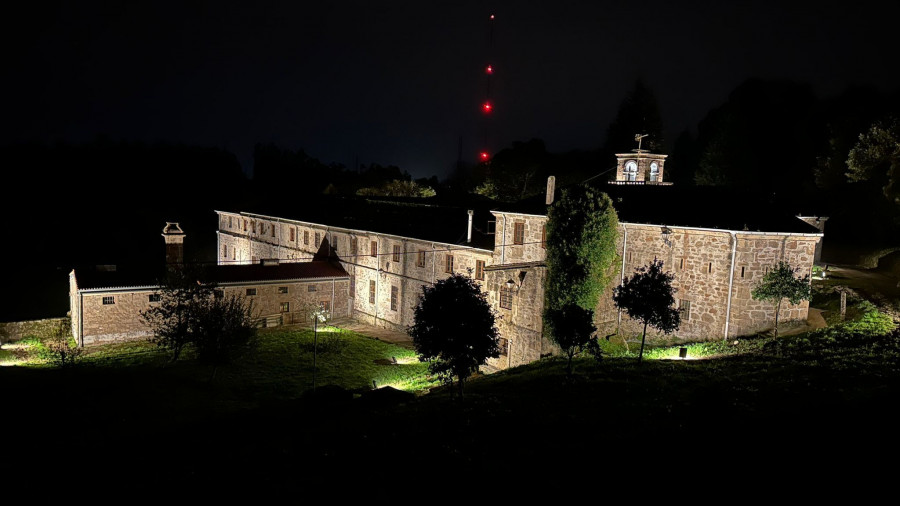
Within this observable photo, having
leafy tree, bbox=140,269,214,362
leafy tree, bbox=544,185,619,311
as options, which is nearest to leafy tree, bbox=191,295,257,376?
leafy tree, bbox=140,269,214,362

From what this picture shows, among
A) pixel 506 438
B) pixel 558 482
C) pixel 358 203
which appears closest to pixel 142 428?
pixel 506 438

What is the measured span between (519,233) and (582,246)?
5.49 m

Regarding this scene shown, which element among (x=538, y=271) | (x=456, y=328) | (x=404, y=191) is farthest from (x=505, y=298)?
(x=404, y=191)

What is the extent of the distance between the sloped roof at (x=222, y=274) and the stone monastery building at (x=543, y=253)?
39.8 inches

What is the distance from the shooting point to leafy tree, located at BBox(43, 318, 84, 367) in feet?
97.6

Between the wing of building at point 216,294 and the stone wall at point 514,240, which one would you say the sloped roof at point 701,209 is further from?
the wing of building at point 216,294

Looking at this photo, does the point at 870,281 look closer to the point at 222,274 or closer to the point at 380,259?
the point at 380,259

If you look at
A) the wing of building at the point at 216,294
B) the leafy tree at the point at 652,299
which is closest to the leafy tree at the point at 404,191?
the wing of building at the point at 216,294

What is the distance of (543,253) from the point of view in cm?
2984

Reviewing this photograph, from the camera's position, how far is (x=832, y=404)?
1511cm

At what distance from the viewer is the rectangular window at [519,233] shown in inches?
1226

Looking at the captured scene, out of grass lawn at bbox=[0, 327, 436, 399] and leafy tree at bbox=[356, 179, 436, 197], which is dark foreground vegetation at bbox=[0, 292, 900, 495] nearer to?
grass lawn at bbox=[0, 327, 436, 399]

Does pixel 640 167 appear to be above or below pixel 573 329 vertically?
above

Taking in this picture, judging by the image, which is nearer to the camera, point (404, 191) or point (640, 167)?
point (640, 167)
